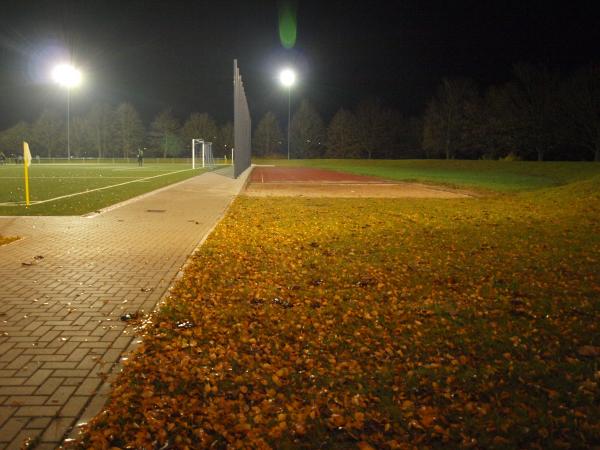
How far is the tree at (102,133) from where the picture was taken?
103 meters

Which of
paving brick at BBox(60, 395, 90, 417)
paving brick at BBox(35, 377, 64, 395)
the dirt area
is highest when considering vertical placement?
the dirt area

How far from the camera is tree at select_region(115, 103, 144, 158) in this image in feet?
336

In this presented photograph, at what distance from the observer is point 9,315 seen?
17.2 feet

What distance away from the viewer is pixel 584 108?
52438 millimetres

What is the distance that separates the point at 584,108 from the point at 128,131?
82054mm

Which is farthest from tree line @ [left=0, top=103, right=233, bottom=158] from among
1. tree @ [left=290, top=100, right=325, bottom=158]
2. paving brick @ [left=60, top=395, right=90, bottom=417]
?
paving brick @ [left=60, top=395, right=90, bottom=417]

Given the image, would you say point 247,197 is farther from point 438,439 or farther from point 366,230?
point 438,439

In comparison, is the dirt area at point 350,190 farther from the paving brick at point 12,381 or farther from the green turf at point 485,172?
the paving brick at point 12,381

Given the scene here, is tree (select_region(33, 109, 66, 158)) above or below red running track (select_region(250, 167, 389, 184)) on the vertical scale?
above

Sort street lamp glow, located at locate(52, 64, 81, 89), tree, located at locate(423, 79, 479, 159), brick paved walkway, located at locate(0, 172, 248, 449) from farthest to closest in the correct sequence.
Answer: tree, located at locate(423, 79, 479, 159)
street lamp glow, located at locate(52, 64, 81, 89)
brick paved walkway, located at locate(0, 172, 248, 449)

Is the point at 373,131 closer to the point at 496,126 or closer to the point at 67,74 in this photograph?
the point at 496,126

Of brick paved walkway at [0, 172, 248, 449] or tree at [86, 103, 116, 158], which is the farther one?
tree at [86, 103, 116, 158]

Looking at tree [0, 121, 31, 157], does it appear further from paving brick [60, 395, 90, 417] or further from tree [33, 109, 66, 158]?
paving brick [60, 395, 90, 417]

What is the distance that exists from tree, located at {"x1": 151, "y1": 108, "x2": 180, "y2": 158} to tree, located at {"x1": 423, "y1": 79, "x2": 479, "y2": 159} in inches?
2143
